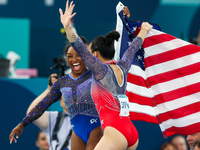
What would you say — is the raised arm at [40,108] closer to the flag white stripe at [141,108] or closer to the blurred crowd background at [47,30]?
the flag white stripe at [141,108]

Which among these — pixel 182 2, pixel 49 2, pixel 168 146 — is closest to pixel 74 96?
pixel 168 146

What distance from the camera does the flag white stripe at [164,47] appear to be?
381 cm

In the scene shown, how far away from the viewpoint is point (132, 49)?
9.91 feet

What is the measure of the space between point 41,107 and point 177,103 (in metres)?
1.65

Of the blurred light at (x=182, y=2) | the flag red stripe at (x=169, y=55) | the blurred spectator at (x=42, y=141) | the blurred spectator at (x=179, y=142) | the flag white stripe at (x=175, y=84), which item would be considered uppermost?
the blurred light at (x=182, y=2)

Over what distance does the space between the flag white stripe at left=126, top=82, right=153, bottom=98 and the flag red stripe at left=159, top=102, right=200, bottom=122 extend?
0.99 feet

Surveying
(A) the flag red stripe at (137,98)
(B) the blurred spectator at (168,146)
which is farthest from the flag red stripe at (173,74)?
(B) the blurred spectator at (168,146)

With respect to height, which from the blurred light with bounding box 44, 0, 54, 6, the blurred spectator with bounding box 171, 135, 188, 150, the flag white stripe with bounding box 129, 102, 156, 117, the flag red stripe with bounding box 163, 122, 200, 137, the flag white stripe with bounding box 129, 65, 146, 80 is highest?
the blurred light with bounding box 44, 0, 54, 6

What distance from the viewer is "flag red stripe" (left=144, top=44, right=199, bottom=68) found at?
380 cm

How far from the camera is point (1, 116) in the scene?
504 centimetres

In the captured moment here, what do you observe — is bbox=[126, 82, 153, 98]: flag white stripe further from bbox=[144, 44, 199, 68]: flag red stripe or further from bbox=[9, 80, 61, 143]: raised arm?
bbox=[9, 80, 61, 143]: raised arm

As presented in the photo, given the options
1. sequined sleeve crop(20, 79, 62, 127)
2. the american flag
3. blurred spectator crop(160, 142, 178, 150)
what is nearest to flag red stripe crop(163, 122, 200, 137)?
the american flag

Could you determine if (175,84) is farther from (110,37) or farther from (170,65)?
(110,37)

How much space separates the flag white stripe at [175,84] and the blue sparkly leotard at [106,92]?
3.88 ft
